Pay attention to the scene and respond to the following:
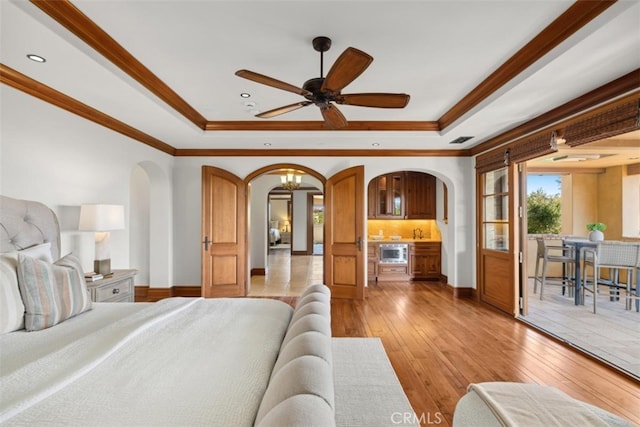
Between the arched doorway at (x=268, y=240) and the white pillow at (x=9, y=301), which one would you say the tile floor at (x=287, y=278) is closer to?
the arched doorway at (x=268, y=240)

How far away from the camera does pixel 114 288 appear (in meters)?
2.97

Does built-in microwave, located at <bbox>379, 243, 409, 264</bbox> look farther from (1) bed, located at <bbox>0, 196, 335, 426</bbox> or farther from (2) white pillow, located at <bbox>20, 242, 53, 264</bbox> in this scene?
(2) white pillow, located at <bbox>20, 242, 53, 264</bbox>

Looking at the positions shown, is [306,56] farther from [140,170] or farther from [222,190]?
[140,170]

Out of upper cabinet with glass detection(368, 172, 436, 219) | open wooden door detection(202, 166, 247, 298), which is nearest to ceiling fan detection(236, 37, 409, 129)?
open wooden door detection(202, 166, 247, 298)

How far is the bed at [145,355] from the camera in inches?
38.5

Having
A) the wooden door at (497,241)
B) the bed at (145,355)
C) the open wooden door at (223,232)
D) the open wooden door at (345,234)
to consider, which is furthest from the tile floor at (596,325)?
the open wooden door at (223,232)

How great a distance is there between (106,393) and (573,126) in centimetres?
425

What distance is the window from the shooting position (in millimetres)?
4359

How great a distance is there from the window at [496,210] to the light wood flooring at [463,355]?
1.03 metres

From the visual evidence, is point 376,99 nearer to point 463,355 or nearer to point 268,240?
point 463,355

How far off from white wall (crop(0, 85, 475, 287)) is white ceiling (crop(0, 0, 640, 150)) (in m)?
0.37

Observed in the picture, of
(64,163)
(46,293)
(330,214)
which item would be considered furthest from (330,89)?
(330,214)

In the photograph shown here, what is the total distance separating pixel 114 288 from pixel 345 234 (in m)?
3.31

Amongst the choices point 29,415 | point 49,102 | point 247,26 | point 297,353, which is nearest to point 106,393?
point 29,415
